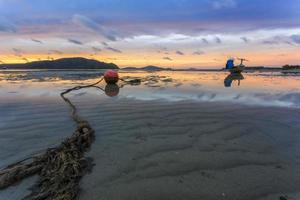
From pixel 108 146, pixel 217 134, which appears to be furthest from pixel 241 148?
pixel 108 146

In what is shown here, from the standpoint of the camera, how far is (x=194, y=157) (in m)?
5.03

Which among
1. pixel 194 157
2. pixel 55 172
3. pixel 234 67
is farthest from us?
pixel 234 67

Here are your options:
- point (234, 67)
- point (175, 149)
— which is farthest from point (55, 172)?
point (234, 67)

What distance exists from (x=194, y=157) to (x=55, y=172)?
252cm

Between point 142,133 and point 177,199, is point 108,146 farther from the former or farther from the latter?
point 177,199

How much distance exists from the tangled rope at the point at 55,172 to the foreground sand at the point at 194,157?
8.2 inches

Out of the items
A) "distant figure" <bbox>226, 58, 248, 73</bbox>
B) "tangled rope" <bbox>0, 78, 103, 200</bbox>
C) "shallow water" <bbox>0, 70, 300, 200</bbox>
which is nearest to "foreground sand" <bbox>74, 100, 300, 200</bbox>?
"shallow water" <bbox>0, 70, 300, 200</bbox>

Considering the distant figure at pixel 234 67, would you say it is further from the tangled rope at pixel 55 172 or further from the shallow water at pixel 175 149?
the tangled rope at pixel 55 172

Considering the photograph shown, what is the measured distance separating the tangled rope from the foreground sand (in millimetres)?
208

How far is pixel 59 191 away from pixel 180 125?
14.8 ft

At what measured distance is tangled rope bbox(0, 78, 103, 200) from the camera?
11.8 feet

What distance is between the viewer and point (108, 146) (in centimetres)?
573

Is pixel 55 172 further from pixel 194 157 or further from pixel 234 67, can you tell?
pixel 234 67

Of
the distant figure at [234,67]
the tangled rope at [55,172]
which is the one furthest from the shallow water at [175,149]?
the distant figure at [234,67]
